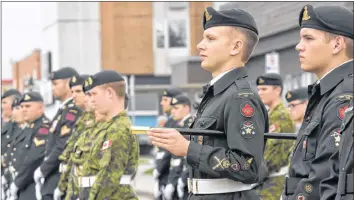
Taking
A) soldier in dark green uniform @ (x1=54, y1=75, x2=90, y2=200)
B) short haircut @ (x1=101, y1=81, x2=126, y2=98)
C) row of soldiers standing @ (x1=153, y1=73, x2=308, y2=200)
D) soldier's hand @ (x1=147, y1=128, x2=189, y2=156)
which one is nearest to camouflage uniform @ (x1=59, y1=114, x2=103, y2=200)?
short haircut @ (x1=101, y1=81, x2=126, y2=98)

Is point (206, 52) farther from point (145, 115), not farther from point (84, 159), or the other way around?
point (145, 115)

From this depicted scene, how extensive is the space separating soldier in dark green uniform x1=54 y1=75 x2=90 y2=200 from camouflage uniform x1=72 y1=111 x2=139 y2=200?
76 centimetres

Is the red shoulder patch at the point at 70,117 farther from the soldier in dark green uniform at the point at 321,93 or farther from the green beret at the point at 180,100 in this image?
the soldier in dark green uniform at the point at 321,93

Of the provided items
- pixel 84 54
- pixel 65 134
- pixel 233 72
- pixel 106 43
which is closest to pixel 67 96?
pixel 65 134

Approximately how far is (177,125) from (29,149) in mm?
2207

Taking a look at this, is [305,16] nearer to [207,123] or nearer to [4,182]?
[207,123]

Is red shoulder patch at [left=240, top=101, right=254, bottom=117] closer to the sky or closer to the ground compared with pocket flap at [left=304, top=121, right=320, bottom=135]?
closer to the sky

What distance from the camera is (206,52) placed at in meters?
5.03

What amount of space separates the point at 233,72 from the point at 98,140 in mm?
2326

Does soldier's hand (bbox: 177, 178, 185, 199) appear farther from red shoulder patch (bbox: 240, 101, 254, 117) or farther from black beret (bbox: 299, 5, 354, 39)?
black beret (bbox: 299, 5, 354, 39)

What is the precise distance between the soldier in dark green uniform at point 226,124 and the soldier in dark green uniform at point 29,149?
5.92m

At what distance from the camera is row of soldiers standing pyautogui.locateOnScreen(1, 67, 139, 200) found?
23.1 ft

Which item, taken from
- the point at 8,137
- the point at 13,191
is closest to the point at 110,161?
the point at 13,191

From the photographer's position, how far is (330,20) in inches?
180
